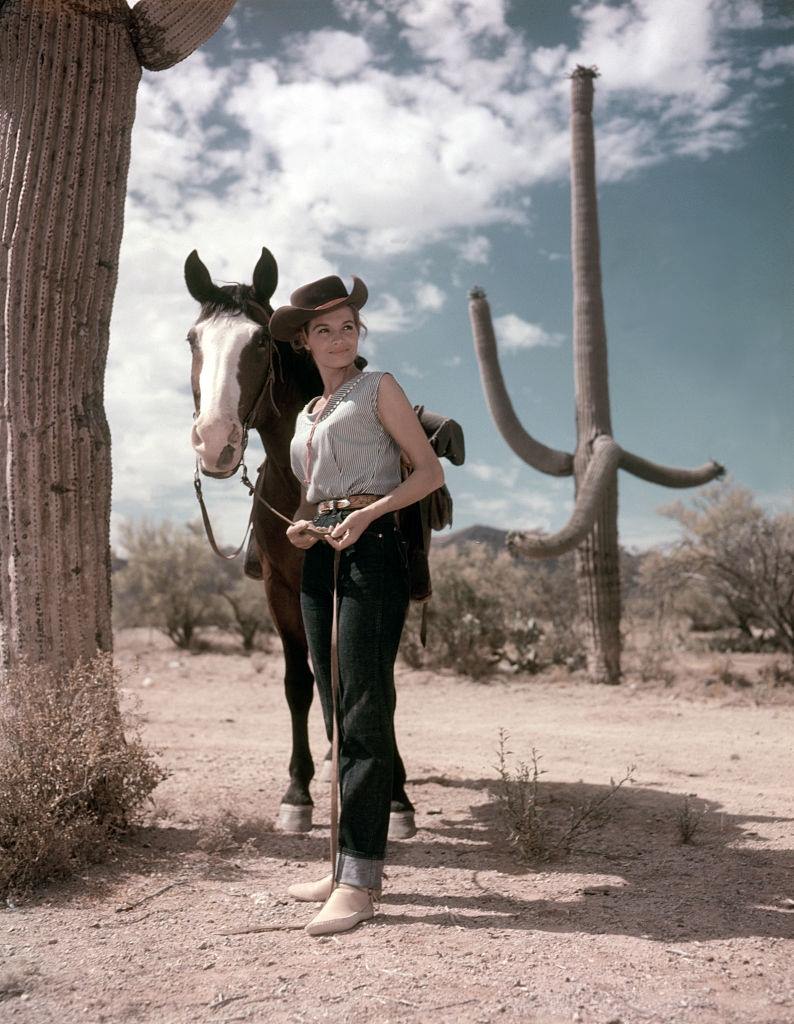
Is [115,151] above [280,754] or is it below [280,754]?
above

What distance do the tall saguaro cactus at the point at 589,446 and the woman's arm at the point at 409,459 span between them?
8.98m

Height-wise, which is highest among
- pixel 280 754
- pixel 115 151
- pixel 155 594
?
pixel 115 151

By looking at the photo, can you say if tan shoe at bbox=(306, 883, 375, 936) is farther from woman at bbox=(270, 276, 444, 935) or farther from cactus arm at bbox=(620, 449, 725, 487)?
cactus arm at bbox=(620, 449, 725, 487)

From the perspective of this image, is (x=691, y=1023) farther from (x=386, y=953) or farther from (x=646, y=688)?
(x=646, y=688)

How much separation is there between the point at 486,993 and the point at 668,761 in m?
5.17

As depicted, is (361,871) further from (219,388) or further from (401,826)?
(219,388)

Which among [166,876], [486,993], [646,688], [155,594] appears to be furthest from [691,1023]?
[155,594]

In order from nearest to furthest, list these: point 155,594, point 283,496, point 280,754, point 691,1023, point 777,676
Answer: point 691,1023
point 283,496
point 280,754
point 777,676
point 155,594

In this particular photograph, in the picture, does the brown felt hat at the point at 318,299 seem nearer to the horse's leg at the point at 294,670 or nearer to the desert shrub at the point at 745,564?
the horse's leg at the point at 294,670

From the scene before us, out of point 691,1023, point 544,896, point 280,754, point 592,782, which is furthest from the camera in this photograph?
point 280,754

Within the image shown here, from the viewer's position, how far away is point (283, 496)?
5.08 m

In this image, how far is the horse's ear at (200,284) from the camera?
4.74 meters

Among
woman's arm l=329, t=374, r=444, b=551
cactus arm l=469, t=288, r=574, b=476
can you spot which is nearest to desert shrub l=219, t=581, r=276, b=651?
cactus arm l=469, t=288, r=574, b=476

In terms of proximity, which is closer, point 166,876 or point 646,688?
point 166,876
